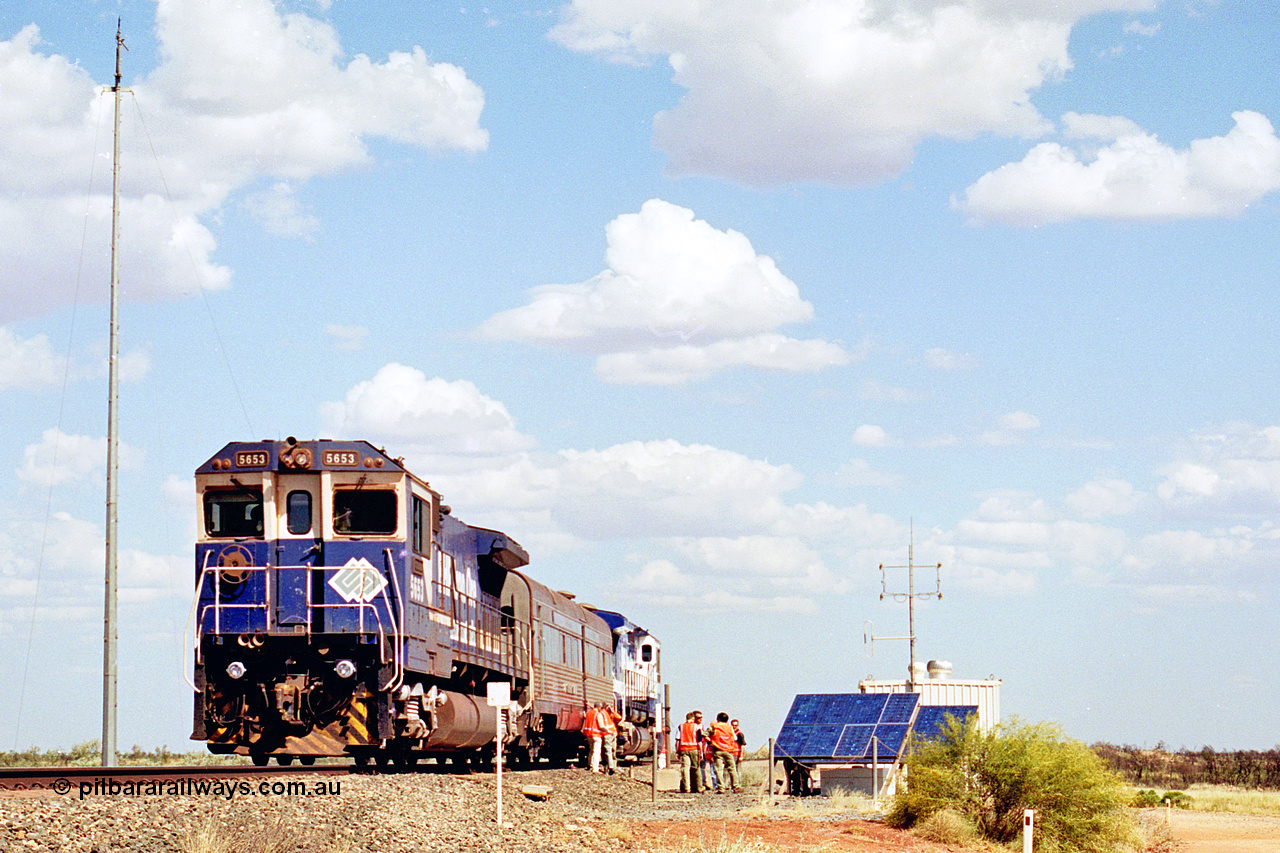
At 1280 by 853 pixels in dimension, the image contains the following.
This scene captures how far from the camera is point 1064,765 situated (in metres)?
20.4

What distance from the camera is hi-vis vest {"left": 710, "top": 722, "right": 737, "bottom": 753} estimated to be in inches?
1097

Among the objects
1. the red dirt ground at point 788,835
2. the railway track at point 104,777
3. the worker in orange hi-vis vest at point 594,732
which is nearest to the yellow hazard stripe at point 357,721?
the railway track at point 104,777

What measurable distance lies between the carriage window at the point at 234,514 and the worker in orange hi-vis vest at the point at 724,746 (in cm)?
1160

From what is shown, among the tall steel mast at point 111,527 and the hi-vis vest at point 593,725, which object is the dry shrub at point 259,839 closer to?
the tall steel mast at point 111,527

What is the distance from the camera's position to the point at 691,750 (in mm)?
27453

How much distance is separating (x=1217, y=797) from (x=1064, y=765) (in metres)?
20.6

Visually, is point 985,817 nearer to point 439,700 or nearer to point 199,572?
point 439,700

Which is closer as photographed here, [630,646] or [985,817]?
[985,817]

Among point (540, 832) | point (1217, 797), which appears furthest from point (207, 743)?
point (1217, 797)

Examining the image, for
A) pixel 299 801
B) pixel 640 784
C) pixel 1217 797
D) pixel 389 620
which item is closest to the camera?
pixel 299 801

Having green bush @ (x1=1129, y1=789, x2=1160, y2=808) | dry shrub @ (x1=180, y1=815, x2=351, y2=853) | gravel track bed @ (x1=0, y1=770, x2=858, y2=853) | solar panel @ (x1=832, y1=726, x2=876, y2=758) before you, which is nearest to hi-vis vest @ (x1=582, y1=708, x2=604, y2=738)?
solar panel @ (x1=832, y1=726, x2=876, y2=758)

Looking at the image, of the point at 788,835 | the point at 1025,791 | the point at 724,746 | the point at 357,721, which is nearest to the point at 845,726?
the point at 724,746

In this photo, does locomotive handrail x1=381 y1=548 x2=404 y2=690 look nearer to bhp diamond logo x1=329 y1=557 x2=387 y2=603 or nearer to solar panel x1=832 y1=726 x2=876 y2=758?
bhp diamond logo x1=329 y1=557 x2=387 y2=603

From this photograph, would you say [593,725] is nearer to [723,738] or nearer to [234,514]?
[723,738]
